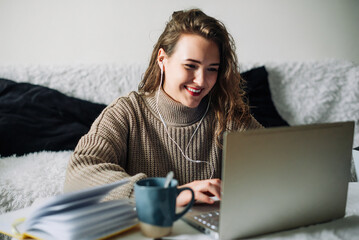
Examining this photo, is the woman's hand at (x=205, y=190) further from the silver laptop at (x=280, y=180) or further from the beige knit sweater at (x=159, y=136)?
the beige knit sweater at (x=159, y=136)

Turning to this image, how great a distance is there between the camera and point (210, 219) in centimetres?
64

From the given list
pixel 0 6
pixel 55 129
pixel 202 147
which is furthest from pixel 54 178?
pixel 0 6

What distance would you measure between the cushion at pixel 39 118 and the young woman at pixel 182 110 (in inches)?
23.1

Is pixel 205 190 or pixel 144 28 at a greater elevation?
pixel 144 28

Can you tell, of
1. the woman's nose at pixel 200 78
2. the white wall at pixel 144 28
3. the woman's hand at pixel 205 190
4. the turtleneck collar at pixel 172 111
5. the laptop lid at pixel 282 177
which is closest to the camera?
the laptop lid at pixel 282 177

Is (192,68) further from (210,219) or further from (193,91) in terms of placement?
(210,219)

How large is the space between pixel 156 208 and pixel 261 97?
1521 millimetres

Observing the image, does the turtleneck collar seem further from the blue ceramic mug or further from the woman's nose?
the blue ceramic mug

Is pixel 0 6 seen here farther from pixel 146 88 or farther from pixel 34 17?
pixel 146 88

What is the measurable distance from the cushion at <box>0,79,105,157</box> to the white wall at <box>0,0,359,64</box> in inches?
14.1

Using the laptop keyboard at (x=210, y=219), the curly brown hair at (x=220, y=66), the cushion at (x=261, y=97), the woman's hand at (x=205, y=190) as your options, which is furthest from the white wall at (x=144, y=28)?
the laptop keyboard at (x=210, y=219)

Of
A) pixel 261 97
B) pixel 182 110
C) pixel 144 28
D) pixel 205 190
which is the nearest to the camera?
pixel 205 190

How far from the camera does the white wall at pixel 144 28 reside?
2.05m

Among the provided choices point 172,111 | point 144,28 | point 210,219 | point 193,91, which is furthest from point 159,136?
point 144,28
